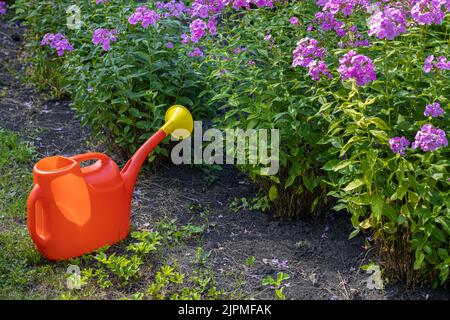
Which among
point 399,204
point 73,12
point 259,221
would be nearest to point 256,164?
point 259,221

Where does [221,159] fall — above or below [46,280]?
above

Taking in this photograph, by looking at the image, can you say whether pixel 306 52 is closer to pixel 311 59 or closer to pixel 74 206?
pixel 311 59

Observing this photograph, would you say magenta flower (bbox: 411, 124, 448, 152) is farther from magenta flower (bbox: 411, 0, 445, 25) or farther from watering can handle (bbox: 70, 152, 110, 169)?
watering can handle (bbox: 70, 152, 110, 169)

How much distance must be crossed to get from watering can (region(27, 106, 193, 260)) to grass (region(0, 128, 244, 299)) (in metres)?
0.07

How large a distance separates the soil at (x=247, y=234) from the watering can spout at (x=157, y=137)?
1.08 ft

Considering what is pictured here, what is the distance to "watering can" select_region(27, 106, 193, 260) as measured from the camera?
3309 mm

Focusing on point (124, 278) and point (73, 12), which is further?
point (73, 12)

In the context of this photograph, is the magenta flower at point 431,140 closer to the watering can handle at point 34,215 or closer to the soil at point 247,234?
the soil at point 247,234

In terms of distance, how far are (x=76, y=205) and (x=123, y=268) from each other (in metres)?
0.35

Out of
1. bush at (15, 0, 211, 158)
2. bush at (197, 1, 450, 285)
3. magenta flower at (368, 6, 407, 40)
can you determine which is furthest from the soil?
magenta flower at (368, 6, 407, 40)

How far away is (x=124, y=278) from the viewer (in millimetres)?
3316

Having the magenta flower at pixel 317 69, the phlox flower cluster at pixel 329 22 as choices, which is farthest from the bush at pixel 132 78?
the magenta flower at pixel 317 69
